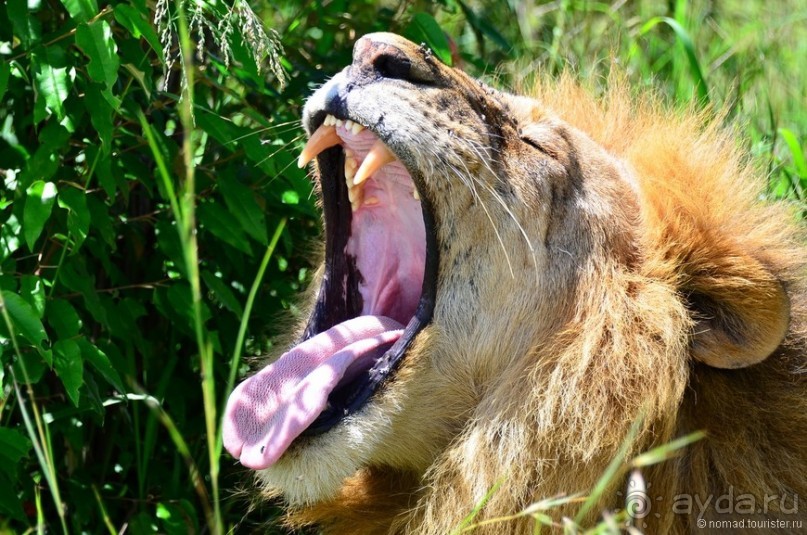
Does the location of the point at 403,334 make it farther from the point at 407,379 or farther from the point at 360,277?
the point at 360,277

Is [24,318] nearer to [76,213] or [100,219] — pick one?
[76,213]

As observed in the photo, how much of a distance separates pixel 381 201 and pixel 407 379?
2.31ft

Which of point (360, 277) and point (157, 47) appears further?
point (360, 277)

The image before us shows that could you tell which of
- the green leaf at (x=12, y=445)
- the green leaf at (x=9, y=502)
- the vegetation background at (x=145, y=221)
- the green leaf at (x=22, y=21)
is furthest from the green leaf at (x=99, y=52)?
the green leaf at (x=9, y=502)

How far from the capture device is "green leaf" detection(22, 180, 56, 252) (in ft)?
9.01

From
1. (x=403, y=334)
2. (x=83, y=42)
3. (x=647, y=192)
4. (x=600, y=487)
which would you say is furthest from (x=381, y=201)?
(x=600, y=487)

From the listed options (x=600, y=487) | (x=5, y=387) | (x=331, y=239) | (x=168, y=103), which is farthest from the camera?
(x=168, y=103)

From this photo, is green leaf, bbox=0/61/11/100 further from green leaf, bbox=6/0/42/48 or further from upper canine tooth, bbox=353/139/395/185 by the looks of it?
upper canine tooth, bbox=353/139/395/185

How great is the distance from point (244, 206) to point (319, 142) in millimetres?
542

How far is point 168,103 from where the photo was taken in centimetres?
364

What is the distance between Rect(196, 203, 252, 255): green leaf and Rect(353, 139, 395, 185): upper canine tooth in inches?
28.2

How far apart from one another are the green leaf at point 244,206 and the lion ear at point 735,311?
1337mm

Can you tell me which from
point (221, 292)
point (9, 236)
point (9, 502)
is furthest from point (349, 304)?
point (9, 502)

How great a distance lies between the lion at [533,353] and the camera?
262cm
